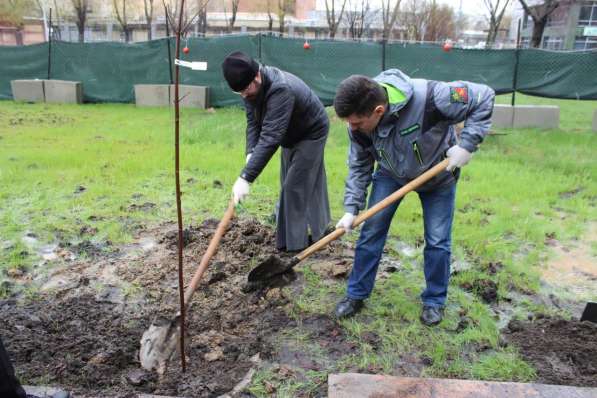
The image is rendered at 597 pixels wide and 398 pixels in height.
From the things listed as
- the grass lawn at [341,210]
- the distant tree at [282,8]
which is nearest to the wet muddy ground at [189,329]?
the grass lawn at [341,210]

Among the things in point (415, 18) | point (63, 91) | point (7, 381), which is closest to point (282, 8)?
point (415, 18)

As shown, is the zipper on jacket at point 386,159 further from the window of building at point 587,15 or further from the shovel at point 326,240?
the window of building at point 587,15

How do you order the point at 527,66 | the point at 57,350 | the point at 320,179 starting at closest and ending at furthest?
the point at 57,350 < the point at 320,179 < the point at 527,66

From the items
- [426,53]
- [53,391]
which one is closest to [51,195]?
[53,391]

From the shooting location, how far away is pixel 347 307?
10.9 feet

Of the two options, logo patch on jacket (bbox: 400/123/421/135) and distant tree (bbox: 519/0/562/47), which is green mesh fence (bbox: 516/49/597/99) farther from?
logo patch on jacket (bbox: 400/123/421/135)

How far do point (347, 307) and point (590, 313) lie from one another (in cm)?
155

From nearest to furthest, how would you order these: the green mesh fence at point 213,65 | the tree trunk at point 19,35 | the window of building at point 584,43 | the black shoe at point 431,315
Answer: the black shoe at point 431,315
the green mesh fence at point 213,65
the window of building at point 584,43
the tree trunk at point 19,35

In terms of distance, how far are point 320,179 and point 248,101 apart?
1031 mm

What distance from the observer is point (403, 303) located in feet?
11.4

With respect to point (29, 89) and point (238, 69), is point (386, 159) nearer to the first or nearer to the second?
point (238, 69)

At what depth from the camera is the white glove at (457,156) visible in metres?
2.75

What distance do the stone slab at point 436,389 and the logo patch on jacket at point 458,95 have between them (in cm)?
144

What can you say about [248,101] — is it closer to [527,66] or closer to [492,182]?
[492,182]
